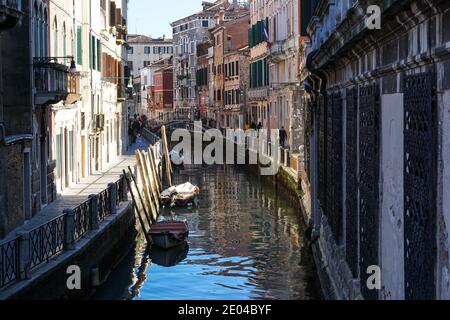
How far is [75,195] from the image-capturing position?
23.7m

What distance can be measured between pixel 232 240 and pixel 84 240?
7.67 m

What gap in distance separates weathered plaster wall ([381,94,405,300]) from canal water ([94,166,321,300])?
264 inches

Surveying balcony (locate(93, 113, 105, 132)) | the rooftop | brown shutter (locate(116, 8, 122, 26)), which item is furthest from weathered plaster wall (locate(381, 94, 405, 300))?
the rooftop

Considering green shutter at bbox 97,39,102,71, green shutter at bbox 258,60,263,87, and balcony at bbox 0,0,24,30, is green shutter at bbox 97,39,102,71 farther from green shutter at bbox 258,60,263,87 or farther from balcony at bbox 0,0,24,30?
green shutter at bbox 258,60,263,87

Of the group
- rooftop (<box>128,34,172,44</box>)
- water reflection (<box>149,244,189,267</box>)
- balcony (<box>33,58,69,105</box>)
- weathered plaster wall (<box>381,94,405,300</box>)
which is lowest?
water reflection (<box>149,244,189,267</box>)

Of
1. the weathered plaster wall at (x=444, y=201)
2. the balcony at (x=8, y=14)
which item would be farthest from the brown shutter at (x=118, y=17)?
the weathered plaster wall at (x=444, y=201)

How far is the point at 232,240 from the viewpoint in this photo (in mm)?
22891

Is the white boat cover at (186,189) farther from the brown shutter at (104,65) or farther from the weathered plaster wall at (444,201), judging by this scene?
the weathered plaster wall at (444,201)

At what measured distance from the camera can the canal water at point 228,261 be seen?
16562 millimetres

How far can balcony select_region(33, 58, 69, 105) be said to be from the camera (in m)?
19.4

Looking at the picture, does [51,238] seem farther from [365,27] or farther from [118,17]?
[118,17]

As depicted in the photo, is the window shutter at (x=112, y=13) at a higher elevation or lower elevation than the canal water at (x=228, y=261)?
higher

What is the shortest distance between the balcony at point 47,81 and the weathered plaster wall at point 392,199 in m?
11.8

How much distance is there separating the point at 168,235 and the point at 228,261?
184 centimetres
